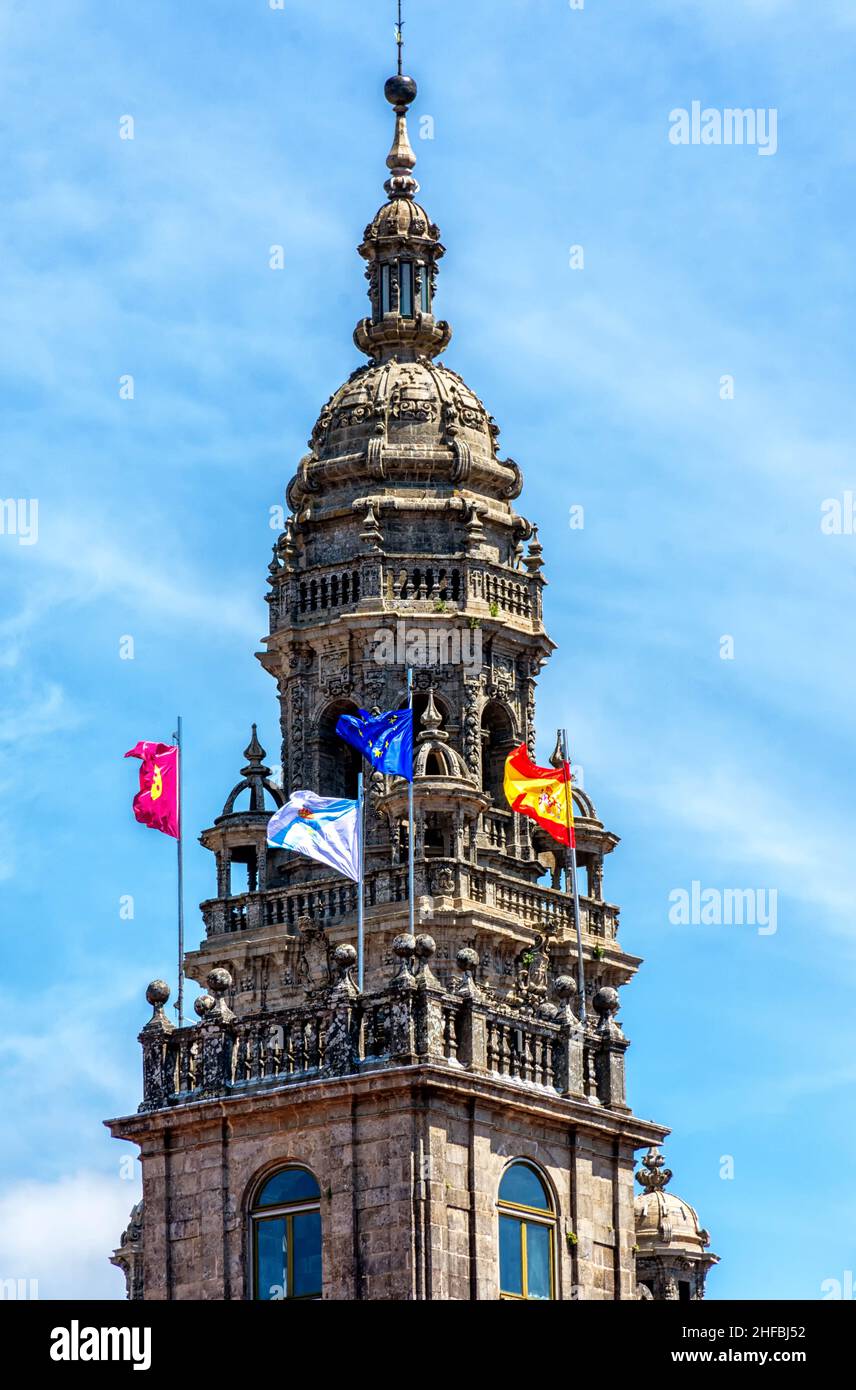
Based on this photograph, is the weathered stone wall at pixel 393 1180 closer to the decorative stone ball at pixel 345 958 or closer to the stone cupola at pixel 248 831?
the decorative stone ball at pixel 345 958

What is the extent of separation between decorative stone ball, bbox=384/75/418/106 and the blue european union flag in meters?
30.4

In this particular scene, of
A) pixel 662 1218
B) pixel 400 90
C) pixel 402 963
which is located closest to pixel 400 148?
pixel 400 90

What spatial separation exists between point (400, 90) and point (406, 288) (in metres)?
6.50

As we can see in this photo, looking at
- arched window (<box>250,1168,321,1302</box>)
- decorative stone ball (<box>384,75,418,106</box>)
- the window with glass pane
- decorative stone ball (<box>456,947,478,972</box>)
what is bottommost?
arched window (<box>250,1168,321,1302</box>)

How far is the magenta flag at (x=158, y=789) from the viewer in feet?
294

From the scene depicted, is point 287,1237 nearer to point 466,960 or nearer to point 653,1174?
point 466,960

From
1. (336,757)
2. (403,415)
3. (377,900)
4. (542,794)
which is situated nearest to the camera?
(542,794)

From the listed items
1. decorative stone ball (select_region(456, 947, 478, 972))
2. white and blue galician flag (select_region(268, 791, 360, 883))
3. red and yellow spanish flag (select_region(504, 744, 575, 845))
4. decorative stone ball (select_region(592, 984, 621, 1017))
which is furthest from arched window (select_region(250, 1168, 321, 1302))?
red and yellow spanish flag (select_region(504, 744, 575, 845))

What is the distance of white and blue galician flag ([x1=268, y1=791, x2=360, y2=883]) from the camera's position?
8281 cm

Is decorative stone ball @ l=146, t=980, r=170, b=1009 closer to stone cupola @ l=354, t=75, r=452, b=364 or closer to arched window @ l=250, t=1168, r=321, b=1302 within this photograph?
arched window @ l=250, t=1168, r=321, b=1302

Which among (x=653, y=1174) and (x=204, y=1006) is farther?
(x=653, y=1174)

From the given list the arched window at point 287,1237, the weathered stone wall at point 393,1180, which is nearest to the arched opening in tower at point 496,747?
the weathered stone wall at point 393,1180

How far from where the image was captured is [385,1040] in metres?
70.9
